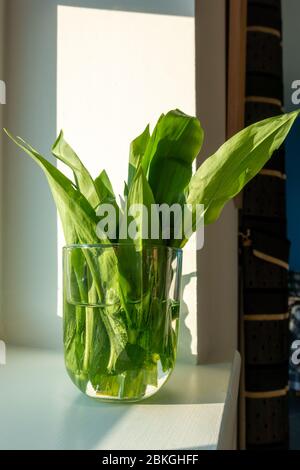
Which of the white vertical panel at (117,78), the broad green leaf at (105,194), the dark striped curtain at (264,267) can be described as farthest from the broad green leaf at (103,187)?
the dark striped curtain at (264,267)

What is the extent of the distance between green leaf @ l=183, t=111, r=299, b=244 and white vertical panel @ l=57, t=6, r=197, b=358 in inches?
9.1

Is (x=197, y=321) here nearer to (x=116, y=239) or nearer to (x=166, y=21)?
(x=116, y=239)

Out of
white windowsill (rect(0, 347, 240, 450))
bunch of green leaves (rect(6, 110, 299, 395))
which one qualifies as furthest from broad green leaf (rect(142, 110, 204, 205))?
white windowsill (rect(0, 347, 240, 450))

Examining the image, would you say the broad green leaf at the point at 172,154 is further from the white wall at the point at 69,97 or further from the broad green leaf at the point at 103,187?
the white wall at the point at 69,97

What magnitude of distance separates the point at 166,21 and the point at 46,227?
1.13ft

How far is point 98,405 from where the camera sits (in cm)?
47

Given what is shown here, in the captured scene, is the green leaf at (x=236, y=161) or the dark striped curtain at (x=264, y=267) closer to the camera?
the green leaf at (x=236, y=161)

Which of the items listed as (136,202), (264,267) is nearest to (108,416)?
(136,202)

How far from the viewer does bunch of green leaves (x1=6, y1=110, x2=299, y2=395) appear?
1.47ft

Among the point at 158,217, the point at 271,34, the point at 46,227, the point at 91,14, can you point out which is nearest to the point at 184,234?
the point at 158,217

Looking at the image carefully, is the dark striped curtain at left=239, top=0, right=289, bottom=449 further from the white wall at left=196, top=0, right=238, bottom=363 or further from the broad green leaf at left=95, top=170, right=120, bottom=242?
the broad green leaf at left=95, top=170, right=120, bottom=242

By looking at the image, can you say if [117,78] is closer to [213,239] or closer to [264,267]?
[213,239]

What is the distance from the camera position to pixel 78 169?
0.48m

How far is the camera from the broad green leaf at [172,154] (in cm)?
46
